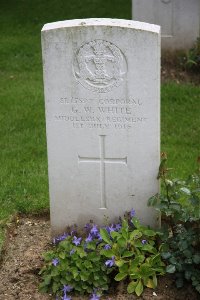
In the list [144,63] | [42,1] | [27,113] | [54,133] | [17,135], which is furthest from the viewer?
[42,1]

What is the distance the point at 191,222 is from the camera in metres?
4.35

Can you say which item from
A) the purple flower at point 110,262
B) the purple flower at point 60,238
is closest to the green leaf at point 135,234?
the purple flower at point 110,262

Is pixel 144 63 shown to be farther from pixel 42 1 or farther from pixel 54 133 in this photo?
pixel 42 1

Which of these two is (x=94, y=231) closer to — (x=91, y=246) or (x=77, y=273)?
(x=91, y=246)

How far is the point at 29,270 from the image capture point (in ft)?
14.7

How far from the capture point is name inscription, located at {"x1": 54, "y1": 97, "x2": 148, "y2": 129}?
4309 millimetres

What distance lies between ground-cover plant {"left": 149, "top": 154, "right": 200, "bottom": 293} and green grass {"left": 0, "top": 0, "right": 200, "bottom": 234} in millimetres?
1345

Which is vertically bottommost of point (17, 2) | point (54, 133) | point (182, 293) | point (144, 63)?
point (182, 293)

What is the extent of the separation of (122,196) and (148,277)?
2.07ft

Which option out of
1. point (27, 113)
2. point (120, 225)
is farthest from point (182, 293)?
point (27, 113)

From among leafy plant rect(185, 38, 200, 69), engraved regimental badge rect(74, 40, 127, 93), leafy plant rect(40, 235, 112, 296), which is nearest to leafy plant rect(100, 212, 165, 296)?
leafy plant rect(40, 235, 112, 296)

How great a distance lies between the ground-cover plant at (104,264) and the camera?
164 inches

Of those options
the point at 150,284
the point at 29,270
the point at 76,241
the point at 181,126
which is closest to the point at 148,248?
the point at 150,284

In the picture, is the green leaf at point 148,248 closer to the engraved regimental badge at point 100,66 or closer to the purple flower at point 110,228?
the purple flower at point 110,228
